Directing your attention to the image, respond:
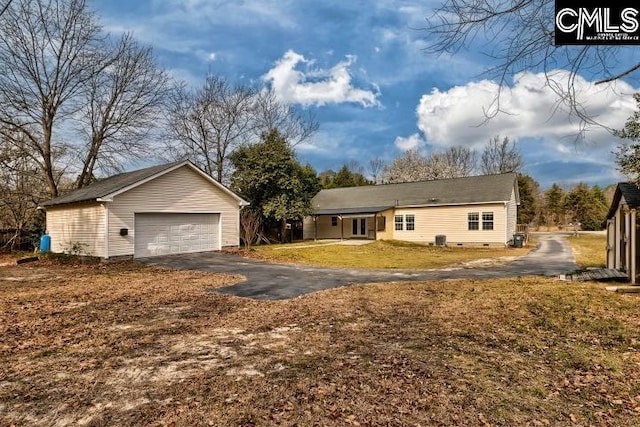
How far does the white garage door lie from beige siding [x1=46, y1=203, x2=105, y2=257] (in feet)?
4.78

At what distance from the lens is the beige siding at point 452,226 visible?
2320 cm

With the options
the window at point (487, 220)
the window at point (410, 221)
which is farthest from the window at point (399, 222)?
the window at point (487, 220)

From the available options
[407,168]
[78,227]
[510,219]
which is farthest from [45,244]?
[407,168]

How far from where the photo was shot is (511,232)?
25203 millimetres

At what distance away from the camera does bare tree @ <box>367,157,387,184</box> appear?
2484 inches

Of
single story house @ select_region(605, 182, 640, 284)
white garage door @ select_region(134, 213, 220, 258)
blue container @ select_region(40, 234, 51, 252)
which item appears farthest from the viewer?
blue container @ select_region(40, 234, 51, 252)

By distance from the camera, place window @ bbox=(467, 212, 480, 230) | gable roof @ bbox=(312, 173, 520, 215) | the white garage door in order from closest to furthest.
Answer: the white garage door → window @ bbox=(467, 212, 480, 230) → gable roof @ bbox=(312, 173, 520, 215)

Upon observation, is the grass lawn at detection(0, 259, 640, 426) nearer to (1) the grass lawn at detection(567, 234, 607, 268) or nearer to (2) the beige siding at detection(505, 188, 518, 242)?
(1) the grass lawn at detection(567, 234, 607, 268)

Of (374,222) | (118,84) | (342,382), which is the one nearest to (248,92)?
(118,84)

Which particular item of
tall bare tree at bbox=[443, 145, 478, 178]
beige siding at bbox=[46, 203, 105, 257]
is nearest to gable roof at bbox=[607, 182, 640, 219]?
beige siding at bbox=[46, 203, 105, 257]

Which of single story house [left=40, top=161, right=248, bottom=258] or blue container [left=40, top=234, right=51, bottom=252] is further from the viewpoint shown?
blue container [left=40, top=234, right=51, bottom=252]

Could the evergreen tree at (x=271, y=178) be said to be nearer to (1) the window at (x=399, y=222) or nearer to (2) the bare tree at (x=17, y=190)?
(1) the window at (x=399, y=222)

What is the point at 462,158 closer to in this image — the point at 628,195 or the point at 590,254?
the point at 590,254

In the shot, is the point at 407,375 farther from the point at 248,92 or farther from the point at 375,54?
the point at 248,92
